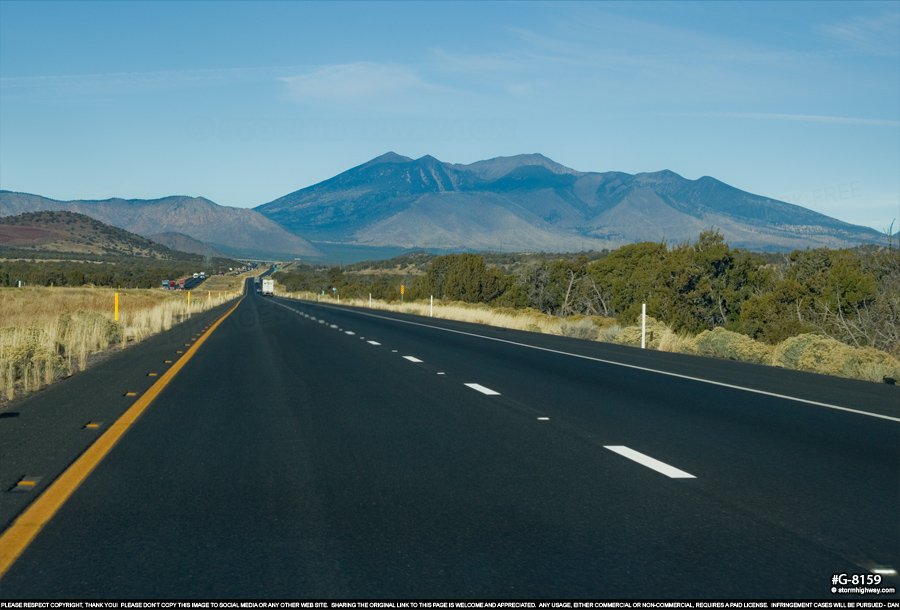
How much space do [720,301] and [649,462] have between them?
31130 mm

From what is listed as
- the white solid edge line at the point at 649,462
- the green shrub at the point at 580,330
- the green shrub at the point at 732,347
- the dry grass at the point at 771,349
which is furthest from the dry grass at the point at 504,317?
the white solid edge line at the point at 649,462

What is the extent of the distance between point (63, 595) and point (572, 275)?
5374cm

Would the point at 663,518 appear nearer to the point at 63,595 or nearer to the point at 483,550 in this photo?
the point at 483,550

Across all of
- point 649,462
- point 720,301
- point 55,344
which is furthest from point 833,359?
point 720,301

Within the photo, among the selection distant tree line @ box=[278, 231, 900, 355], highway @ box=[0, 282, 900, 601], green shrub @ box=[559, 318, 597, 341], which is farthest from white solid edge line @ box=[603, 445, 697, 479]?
green shrub @ box=[559, 318, 597, 341]

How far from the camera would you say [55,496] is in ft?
23.0

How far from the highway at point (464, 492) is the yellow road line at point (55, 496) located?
113 mm

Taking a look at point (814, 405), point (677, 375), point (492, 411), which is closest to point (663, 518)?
point (492, 411)

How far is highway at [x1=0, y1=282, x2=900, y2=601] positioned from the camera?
509cm

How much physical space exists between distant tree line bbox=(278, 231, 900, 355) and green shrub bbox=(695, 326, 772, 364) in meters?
2.35

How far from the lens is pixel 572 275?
189 ft

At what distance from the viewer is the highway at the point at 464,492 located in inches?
200

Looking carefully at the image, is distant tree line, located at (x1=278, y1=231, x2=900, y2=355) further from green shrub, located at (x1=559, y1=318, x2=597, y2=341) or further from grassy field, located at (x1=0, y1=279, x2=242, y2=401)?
grassy field, located at (x1=0, y1=279, x2=242, y2=401)

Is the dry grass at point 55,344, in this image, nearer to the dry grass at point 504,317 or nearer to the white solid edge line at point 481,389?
the white solid edge line at point 481,389
